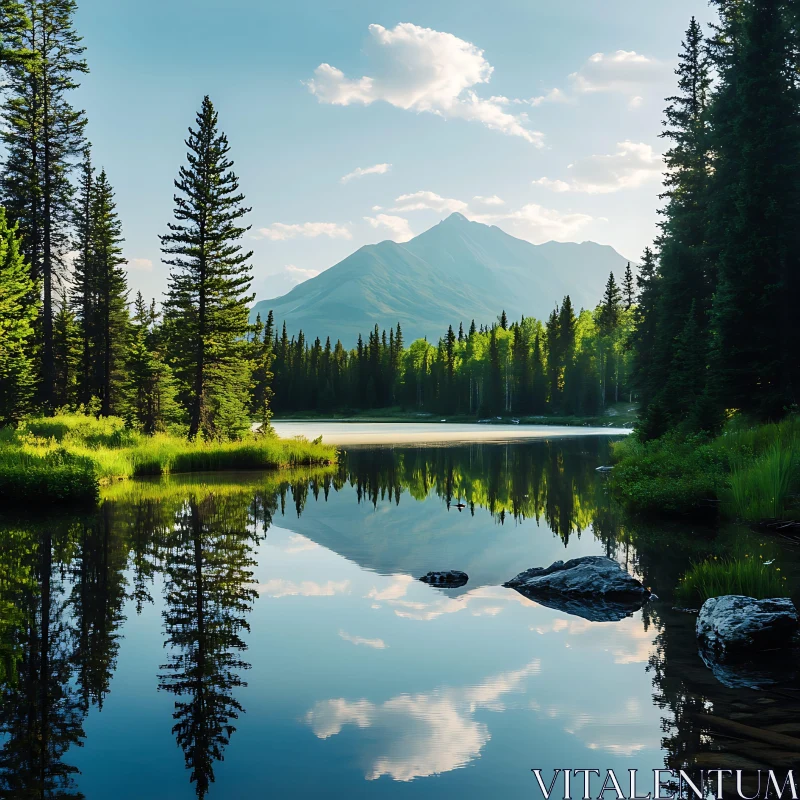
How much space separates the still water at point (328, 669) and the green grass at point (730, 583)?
1.54 feet

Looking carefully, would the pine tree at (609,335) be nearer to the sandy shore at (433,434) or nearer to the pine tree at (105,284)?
the sandy shore at (433,434)

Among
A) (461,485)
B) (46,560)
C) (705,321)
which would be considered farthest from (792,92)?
(46,560)

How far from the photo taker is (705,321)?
34250 millimetres

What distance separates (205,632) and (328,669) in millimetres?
2156

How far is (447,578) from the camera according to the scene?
13164mm

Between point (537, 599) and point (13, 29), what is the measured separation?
1342 inches

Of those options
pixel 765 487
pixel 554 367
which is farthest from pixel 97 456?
pixel 554 367

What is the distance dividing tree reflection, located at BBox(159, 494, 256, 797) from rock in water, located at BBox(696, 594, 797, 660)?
5.71m

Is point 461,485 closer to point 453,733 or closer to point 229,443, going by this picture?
point 229,443

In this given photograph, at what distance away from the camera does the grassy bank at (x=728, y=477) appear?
1695 centimetres

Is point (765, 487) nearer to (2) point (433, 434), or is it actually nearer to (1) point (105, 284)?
(1) point (105, 284)

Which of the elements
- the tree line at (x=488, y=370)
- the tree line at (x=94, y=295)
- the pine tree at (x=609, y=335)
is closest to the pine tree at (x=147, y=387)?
the tree line at (x=94, y=295)

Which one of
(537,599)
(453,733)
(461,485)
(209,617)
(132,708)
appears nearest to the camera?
(453,733)

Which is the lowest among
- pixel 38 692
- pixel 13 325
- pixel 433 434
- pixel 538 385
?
pixel 433 434
